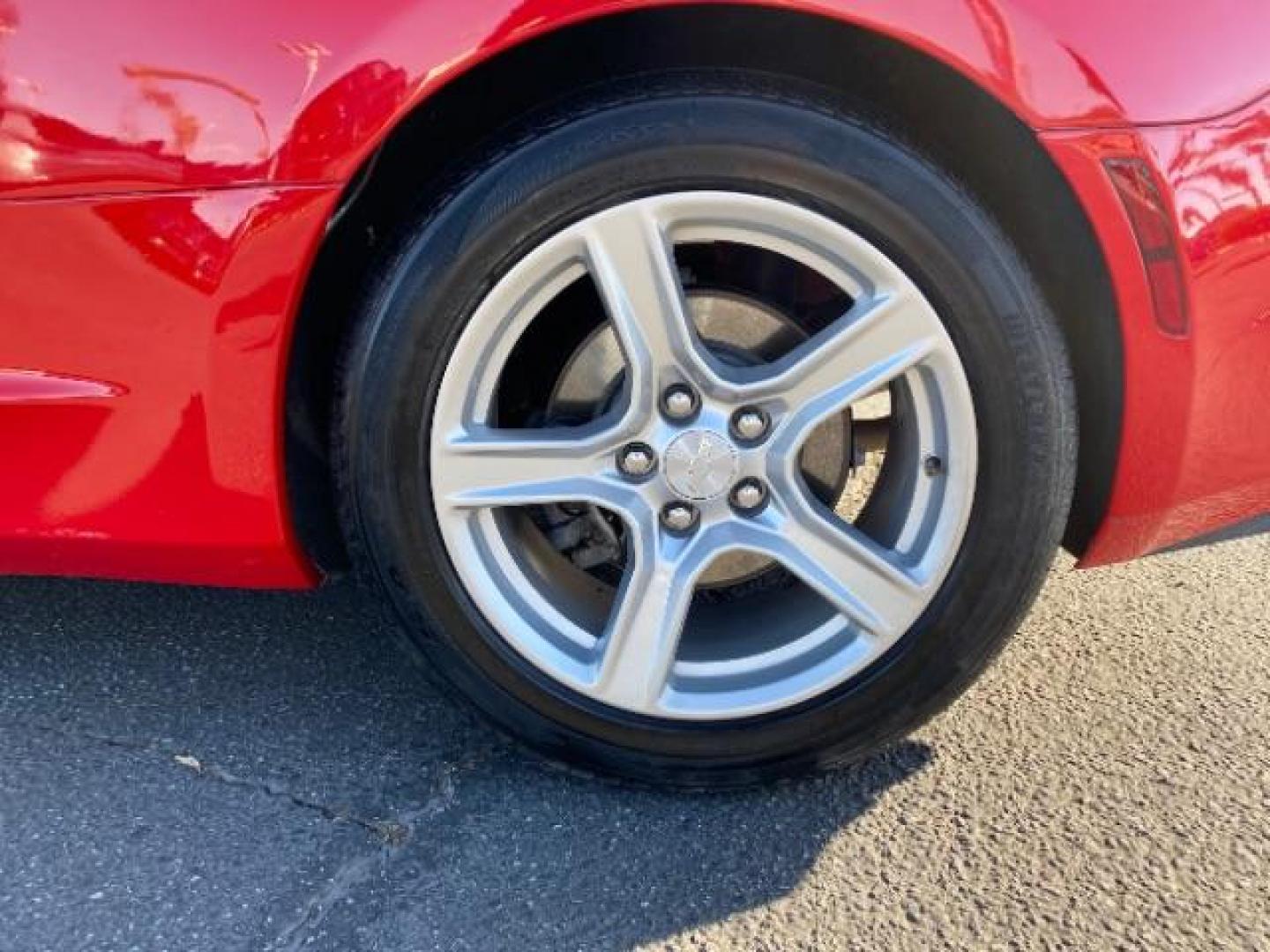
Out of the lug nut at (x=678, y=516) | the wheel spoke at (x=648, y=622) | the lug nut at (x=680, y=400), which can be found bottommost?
the wheel spoke at (x=648, y=622)

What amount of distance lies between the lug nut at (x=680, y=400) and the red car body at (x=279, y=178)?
48 centimetres

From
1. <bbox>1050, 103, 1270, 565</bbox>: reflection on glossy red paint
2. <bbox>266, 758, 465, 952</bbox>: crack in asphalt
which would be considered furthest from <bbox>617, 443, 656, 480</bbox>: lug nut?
<bbox>1050, 103, 1270, 565</bbox>: reflection on glossy red paint

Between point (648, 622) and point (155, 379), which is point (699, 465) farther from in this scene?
point (155, 379)

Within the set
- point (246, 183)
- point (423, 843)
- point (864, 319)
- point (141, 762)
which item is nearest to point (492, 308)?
point (246, 183)

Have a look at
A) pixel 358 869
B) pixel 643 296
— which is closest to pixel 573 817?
pixel 358 869

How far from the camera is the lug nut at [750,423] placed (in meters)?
1.66

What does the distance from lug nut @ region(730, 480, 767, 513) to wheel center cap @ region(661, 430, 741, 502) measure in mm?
17

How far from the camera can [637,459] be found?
167cm

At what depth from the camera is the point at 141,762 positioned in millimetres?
1867

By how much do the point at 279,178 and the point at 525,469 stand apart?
1.60 ft

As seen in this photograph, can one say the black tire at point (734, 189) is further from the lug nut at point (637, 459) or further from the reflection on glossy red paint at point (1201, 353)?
the lug nut at point (637, 459)

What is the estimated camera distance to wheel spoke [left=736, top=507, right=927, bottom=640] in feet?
5.51

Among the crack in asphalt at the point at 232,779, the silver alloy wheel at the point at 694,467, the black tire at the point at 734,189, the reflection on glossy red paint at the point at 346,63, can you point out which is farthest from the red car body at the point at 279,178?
the crack in asphalt at the point at 232,779

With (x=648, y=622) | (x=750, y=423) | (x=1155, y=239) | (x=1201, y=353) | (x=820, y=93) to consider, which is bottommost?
(x=648, y=622)
